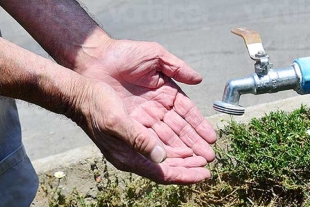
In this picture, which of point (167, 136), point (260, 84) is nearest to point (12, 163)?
point (167, 136)

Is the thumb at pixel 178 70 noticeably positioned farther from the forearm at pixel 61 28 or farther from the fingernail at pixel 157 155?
the fingernail at pixel 157 155

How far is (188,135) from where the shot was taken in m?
2.01

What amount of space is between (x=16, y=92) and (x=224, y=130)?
141cm

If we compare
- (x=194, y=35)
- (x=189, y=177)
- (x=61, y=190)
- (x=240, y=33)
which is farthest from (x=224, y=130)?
(x=194, y=35)

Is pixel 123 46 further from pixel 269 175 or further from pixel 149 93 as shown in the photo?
pixel 269 175

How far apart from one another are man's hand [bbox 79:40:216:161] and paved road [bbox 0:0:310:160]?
66.8 inches

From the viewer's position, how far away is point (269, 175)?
8.91 ft

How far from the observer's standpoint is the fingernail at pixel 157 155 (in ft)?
5.39

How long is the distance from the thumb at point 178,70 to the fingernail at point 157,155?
1.54ft

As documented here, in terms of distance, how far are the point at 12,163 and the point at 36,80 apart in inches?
21.9

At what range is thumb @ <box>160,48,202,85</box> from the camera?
6.74 ft

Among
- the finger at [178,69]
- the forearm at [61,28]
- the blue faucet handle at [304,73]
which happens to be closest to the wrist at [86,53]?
the forearm at [61,28]

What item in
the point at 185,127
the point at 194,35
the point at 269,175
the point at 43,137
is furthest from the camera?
the point at 194,35

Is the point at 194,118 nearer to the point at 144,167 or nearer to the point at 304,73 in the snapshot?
the point at 144,167
